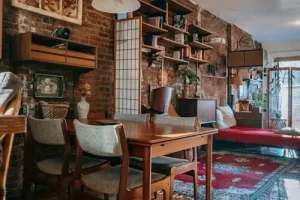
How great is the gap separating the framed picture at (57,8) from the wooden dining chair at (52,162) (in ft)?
3.99

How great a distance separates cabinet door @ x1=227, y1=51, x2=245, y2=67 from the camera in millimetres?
6949

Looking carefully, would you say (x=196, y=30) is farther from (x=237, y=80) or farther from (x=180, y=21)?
(x=237, y=80)

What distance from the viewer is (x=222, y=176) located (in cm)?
363

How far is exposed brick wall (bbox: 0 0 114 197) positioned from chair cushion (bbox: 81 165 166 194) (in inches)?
48.4

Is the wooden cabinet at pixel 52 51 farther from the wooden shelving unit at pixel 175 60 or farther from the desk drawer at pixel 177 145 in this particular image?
the wooden shelving unit at pixel 175 60

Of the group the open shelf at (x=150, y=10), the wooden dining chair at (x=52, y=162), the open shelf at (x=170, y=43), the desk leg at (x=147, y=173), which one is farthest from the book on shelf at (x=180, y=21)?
the desk leg at (x=147, y=173)

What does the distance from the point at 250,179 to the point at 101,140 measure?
8.00 ft

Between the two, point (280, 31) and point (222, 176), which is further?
point (280, 31)

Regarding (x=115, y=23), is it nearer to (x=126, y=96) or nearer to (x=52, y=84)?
(x=126, y=96)

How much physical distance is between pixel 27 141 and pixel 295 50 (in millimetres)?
8704

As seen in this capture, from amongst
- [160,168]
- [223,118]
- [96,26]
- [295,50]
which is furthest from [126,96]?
[295,50]

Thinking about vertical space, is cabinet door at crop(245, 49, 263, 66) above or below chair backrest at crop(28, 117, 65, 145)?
above

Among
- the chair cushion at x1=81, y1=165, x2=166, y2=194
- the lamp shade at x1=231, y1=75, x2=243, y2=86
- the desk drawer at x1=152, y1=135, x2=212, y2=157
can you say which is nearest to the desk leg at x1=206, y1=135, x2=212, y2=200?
the desk drawer at x1=152, y1=135, x2=212, y2=157

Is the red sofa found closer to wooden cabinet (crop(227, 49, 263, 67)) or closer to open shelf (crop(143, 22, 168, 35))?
wooden cabinet (crop(227, 49, 263, 67))
